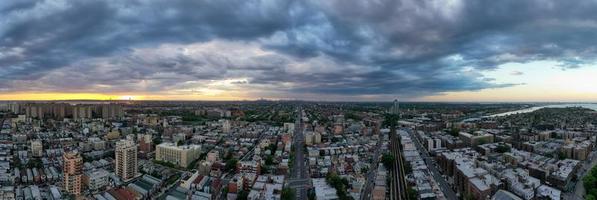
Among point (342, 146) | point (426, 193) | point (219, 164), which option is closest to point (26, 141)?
point (219, 164)

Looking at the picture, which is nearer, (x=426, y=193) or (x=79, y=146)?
(x=426, y=193)

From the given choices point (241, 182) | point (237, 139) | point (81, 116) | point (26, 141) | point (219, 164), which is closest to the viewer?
point (241, 182)

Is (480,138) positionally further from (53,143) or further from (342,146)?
(53,143)

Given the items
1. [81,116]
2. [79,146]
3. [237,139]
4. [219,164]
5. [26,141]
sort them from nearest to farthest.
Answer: [219,164]
[79,146]
[26,141]
[237,139]
[81,116]

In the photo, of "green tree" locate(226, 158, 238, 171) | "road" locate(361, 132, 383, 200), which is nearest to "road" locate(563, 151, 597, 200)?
"road" locate(361, 132, 383, 200)

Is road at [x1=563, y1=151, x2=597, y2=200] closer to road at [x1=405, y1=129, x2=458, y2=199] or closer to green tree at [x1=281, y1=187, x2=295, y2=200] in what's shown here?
road at [x1=405, y1=129, x2=458, y2=199]

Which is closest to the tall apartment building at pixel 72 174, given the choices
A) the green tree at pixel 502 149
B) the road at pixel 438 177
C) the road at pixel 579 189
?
the road at pixel 438 177

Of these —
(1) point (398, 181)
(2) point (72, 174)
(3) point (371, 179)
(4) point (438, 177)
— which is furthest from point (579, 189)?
(2) point (72, 174)

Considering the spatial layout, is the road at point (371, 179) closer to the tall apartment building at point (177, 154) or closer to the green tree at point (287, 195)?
the green tree at point (287, 195)

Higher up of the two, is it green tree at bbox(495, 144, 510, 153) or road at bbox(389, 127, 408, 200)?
green tree at bbox(495, 144, 510, 153)
